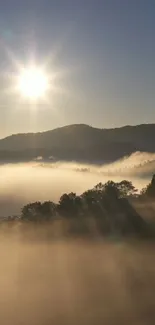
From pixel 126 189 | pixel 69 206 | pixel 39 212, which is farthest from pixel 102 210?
pixel 126 189

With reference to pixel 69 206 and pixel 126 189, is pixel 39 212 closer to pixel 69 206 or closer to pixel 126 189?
pixel 69 206

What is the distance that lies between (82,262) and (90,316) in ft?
119

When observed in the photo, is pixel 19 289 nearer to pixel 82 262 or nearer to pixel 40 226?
pixel 82 262

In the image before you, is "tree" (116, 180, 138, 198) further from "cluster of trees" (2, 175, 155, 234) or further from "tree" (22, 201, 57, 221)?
"tree" (22, 201, 57, 221)

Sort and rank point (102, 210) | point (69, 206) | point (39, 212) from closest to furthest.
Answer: point (102, 210) → point (69, 206) → point (39, 212)

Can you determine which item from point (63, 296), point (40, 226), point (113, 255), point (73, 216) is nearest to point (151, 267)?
point (113, 255)

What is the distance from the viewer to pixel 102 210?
119875 mm

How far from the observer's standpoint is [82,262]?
10075cm

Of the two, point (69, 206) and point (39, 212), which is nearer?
point (69, 206)

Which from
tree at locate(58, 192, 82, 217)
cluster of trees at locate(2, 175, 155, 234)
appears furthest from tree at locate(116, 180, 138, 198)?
tree at locate(58, 192, 82, 217)

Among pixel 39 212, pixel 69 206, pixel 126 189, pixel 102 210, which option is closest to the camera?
pixel 102 210

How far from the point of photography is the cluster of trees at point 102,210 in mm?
109688

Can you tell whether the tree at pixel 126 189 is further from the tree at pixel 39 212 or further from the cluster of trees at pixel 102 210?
the tree at pixel 39 212

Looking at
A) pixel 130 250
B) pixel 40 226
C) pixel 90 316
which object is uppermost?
pixel 40 226
